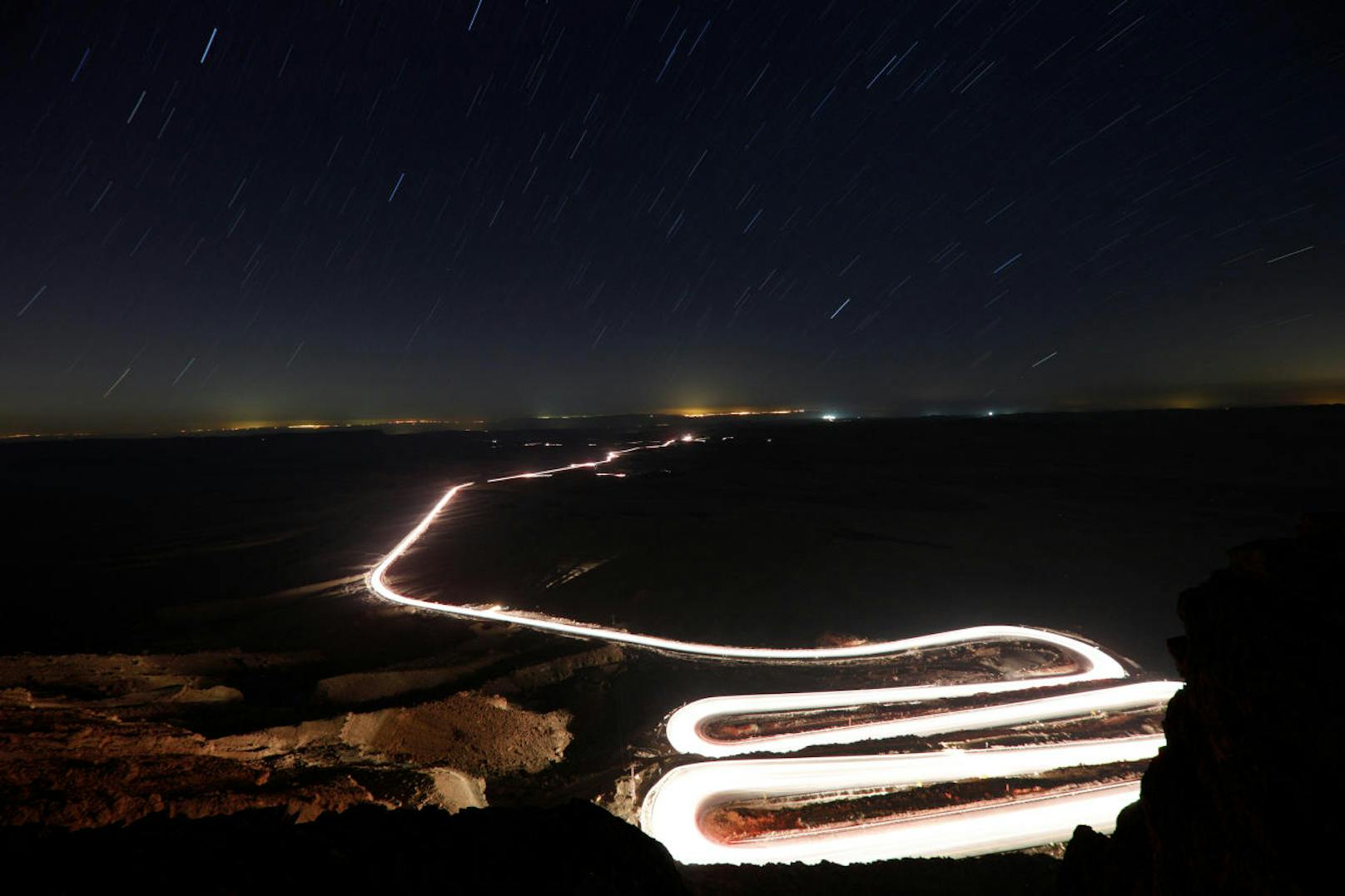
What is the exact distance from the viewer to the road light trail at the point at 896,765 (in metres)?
10.0

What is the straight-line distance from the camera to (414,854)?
17.4ft

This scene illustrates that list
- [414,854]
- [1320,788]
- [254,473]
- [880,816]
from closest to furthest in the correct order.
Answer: [1320,788], [414,854], [880,816], [254,473]

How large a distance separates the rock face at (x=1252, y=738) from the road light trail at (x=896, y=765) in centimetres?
522

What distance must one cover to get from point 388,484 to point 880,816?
71492mm

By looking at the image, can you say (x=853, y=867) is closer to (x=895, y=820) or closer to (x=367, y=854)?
(x=895, y=820)

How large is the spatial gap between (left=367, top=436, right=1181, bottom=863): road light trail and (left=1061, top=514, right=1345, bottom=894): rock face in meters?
5.22

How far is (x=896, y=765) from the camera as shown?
39.4ft

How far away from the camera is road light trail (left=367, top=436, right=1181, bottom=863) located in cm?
1001

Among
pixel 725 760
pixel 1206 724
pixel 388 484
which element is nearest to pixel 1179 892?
pixel 1206 724

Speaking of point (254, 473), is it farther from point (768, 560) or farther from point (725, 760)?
point (725, 760)

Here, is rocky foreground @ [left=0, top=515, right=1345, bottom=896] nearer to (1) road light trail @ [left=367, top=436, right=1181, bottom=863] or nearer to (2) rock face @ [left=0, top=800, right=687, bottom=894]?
(2) rock face @ [left=0, top=800, right=687, bottom=894]

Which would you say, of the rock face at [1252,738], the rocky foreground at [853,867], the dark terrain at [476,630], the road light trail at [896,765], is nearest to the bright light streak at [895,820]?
the road light trail at [896,765]

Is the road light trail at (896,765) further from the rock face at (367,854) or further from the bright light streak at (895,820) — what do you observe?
the rock face at (367,854)

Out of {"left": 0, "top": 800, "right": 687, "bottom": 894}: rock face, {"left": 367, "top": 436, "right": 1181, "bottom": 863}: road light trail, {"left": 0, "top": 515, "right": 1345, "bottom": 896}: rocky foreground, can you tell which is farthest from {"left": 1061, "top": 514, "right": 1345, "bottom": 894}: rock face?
{"left": 367, "top": 436, "right": 1181, "bottom": 863}: road light trail
